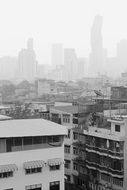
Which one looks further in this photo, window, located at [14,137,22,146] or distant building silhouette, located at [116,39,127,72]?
distant building silhouette, located at [116,39,127,72]

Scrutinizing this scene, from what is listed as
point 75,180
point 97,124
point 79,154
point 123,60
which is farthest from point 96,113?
point 123,60

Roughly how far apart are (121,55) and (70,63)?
3748 centimetres

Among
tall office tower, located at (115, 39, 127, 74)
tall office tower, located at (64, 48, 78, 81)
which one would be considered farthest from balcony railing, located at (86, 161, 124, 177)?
tall office tower, located at (115, 39, 127, 74)

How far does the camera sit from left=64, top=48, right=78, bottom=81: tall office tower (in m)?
139

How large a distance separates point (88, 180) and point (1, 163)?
28.2 ft

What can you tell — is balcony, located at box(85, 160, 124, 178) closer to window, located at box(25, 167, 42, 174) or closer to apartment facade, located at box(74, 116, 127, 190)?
apartment facade, located at box(74, 116, 127, 190)

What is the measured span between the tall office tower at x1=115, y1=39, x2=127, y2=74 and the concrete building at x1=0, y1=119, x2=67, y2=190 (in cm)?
15670

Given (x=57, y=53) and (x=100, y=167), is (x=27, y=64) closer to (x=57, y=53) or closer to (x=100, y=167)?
(x=57, y=53)

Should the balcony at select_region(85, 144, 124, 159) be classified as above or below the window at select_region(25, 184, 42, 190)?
above

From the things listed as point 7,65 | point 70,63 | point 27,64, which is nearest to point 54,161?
point 27,64

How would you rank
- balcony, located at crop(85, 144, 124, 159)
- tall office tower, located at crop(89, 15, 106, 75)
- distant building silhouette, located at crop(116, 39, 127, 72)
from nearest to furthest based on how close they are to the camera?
balcony, located at crop(85, 144, 124, 159) → tall office tower, located at crop(89, 15, 106, 75) → distant building silhouette, located at crop(116, 39, 127, 72)

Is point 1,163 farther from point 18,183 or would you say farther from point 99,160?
point 99,160

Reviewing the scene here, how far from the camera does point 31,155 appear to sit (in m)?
12.9

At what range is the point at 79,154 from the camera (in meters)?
20.8
